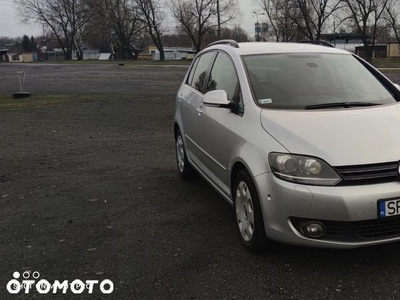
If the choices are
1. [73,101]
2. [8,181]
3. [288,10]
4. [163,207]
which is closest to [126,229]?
[163,207]

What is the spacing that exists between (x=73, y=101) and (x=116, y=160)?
8.72 m

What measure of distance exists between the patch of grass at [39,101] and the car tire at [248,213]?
11467 mm

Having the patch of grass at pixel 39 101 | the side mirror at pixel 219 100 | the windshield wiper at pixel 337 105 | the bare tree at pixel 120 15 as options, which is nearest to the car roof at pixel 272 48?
the side mirror at pixel 219 100

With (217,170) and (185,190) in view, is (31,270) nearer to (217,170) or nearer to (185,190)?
(217,170)

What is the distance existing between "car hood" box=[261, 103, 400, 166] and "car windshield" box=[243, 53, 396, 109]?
0.78 ft

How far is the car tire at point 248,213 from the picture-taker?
11.0 ft

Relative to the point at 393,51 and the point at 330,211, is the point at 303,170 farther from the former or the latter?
the point at 393,51

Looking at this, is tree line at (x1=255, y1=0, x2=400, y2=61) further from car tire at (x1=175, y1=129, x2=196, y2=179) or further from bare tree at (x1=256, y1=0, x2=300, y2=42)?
car tire at (x1=175, y1=129, x2=196, y2=179)

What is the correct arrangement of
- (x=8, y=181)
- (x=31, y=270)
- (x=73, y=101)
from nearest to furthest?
(x=31, y=270), (x=8, y=181), (x=73, y=101)

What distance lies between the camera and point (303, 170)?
308 cm

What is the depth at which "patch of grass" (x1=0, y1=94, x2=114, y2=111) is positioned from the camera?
13.9 m

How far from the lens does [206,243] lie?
12.5 ft

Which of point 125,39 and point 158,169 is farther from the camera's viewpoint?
point 125,39

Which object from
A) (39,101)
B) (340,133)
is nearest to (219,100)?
(340,133)
